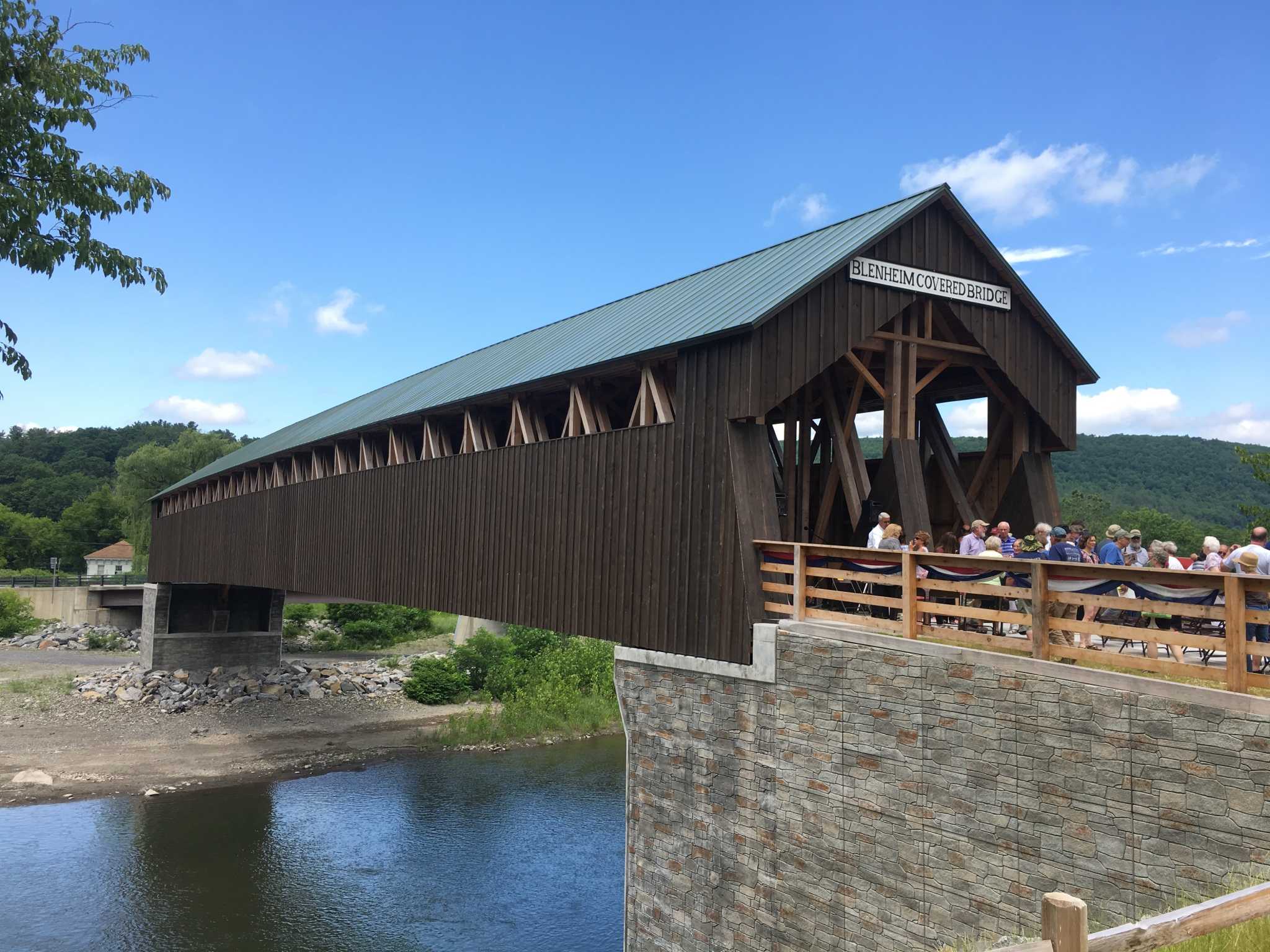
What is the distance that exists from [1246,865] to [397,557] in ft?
48.8

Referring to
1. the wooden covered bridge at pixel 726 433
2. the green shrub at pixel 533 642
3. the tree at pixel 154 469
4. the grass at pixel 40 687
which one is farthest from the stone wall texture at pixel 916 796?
the tree at pixel 154 469

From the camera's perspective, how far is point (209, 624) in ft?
118

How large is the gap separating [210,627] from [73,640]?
15.4m

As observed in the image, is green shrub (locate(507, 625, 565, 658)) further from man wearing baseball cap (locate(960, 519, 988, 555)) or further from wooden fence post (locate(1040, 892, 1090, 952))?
wooden fence post (locate(1040, 892, 1090, 952))

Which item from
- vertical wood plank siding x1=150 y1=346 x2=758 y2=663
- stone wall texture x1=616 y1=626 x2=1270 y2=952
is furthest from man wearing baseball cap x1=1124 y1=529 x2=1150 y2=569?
vertical wood plank siding x1=150 y1=346 x2=758 y2=663

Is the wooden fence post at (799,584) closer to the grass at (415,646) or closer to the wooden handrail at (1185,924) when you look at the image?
the wooden handrail at (1185,924)

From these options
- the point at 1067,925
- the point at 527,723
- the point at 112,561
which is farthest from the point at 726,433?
the point at 112,561

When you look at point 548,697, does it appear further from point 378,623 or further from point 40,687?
A: point 378,623

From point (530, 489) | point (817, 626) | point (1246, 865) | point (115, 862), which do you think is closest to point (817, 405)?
point (530, 489)

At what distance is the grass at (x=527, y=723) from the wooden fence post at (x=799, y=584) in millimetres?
22101

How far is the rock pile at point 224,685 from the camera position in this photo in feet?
107

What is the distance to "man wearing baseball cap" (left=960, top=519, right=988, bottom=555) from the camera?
31.0ft

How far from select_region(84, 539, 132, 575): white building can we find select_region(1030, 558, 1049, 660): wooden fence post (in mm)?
73668

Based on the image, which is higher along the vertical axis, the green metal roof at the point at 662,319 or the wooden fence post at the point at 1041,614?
the green metal roof at the point at 662,319
